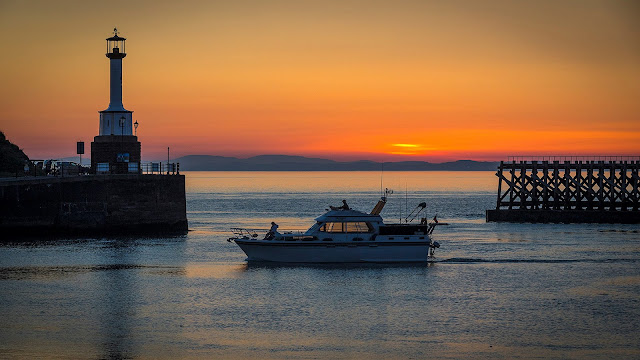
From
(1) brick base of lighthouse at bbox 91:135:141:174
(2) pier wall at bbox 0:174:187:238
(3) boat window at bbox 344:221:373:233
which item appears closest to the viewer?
(3) boat window at bbox 344:221:373:233

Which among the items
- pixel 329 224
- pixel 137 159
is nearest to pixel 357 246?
pixel 329 224

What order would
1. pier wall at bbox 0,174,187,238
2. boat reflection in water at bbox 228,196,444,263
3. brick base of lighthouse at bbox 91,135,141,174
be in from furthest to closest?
brick base of lighthouse at bbox 91,135,141,174 → pier wall at bbox 0,174,187,238 → boat reflection in water at bbox 228,196,444,263

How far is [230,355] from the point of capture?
19.7 meters

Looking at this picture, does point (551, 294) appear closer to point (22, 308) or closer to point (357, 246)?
point (357, 246)

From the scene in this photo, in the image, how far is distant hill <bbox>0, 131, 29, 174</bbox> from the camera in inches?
2607

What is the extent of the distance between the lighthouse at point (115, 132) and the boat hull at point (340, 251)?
22431 mm

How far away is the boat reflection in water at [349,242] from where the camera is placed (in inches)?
1383

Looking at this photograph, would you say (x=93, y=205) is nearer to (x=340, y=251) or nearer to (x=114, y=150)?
(x=114, y=150)

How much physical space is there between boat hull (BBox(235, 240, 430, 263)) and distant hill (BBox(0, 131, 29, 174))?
34.4 metres

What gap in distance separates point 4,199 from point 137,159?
1304 cm

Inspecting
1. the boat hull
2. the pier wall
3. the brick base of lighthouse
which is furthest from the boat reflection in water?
the brick base of lighthouse

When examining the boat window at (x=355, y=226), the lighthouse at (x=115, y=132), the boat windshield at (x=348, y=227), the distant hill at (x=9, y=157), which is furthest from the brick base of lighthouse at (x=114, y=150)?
the boat window at (x=355, y=226)

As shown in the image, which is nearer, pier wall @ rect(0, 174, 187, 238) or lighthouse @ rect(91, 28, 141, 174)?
pier wall @ rect(0, 174, 187, 238)

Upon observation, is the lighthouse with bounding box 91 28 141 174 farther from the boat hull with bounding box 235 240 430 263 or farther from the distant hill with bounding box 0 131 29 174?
the boat hull with bounding box 235 240 430 263
